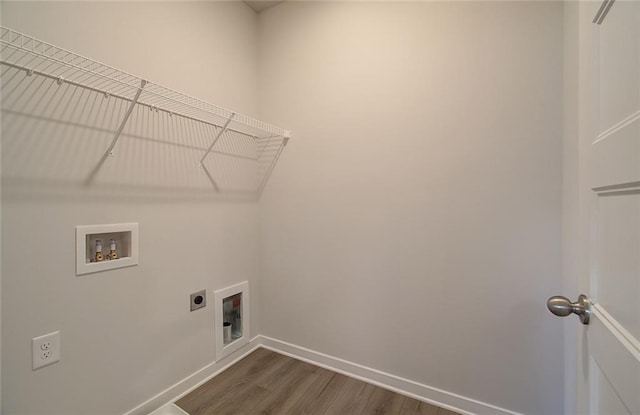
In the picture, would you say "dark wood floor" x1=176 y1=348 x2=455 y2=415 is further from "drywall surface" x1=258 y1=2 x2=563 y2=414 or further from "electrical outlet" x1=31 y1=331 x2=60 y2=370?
"electrical outlet" x1=31 y1=331 x2=60 y2=370

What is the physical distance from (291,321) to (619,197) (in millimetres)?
1844

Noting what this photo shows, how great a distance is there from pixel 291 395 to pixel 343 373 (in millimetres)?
375

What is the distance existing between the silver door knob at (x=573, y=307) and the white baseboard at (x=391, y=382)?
988 millimetres

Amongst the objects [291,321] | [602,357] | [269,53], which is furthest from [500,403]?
[269,53]

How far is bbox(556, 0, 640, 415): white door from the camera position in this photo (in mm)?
490

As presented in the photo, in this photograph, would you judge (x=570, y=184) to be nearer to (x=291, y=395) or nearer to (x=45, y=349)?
(x=291, y=395)

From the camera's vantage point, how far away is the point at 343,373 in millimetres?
1715

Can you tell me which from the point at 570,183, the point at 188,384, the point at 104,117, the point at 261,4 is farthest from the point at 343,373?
the point at 261,4

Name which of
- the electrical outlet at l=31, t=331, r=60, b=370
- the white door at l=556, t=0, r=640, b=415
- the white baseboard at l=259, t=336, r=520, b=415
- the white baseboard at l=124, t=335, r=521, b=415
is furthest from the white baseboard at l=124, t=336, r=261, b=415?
the white door at l=556, t=0, r=640, b=415

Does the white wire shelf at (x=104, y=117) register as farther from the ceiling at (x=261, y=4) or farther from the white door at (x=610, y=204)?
the white door at (x=610, y=204)

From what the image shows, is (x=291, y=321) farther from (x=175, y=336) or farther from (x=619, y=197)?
(x=619, y=197)

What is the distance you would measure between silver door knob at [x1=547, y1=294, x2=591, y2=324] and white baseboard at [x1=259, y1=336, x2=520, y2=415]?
0.99 m

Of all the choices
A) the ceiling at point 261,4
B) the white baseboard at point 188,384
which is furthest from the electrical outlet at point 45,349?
the ceiling at point 261,4

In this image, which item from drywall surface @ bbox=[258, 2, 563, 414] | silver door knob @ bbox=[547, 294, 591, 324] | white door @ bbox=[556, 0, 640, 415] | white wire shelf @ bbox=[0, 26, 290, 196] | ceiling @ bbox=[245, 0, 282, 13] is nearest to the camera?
white door @ bbox=[556, 0, 640, 415]
